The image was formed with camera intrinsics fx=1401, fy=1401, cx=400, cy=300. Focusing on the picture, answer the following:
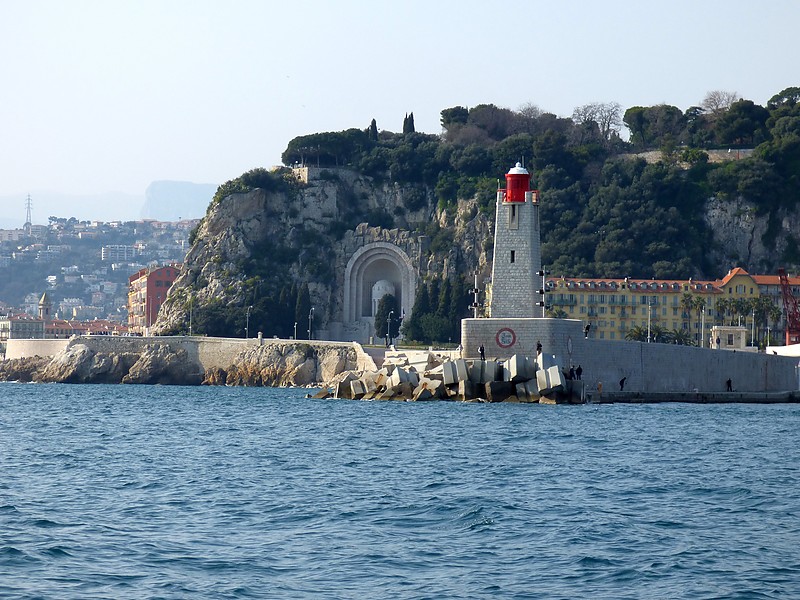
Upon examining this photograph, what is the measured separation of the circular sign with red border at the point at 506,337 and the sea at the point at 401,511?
12.4 m

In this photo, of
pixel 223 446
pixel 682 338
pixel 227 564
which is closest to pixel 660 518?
Result: pixel 227 564

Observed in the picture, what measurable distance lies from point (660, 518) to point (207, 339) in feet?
208

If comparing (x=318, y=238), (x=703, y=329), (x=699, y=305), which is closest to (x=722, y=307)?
(x=699, y=305)

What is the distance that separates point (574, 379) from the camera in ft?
164

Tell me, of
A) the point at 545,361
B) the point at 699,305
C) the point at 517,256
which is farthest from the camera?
the point at 699,305

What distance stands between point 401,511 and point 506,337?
29.9 meters

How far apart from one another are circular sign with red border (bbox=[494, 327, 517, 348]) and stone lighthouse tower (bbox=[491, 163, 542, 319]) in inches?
81.3

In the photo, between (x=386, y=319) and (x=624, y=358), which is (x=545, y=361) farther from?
(x=386, y=319)

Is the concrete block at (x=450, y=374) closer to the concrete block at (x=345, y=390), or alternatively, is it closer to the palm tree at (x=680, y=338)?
the concrete block at (x=345, y=390)

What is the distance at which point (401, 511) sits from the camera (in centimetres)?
2117

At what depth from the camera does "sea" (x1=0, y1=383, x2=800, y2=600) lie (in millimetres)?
16250

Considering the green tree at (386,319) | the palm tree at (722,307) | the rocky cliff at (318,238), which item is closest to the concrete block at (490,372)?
the palm tree at (722,307)

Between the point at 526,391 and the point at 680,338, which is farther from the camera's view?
the point at 680,338

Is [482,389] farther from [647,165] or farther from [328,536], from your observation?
[647,165]
